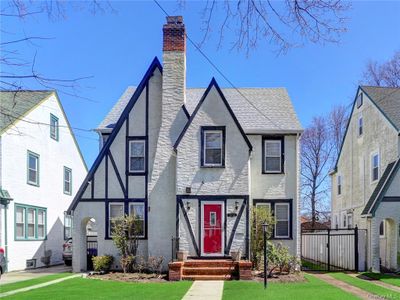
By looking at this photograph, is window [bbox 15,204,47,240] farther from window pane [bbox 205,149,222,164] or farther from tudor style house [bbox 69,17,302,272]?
window pane [bbox 205,149,222,164]

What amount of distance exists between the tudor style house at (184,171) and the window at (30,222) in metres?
3.14

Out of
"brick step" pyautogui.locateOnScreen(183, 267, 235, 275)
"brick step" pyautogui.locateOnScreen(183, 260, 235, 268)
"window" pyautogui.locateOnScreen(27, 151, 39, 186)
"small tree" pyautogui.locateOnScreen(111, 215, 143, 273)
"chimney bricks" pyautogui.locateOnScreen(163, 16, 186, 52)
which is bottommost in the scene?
"brick step" pyautogui.locateOnScreen(183, 267, 235, 275)

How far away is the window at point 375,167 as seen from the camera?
20591 millimetres

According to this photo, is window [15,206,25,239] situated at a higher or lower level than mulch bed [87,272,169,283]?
higher

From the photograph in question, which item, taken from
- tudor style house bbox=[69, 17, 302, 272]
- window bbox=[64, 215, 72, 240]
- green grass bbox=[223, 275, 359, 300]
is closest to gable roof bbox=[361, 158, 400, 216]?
tudor style house bbox=[69, 17, 302, 272]

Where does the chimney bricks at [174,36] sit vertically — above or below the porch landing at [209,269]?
above

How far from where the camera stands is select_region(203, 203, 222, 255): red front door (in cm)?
1755

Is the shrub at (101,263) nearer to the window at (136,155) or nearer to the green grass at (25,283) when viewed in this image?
the green grass at (25,283)

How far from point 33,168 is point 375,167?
16.2m

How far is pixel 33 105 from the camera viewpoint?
21375 millimetres

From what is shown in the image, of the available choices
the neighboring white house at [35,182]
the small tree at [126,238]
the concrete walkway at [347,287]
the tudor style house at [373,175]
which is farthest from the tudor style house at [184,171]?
the tudor style house at [373,175]

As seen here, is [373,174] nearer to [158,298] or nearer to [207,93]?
[207,93]

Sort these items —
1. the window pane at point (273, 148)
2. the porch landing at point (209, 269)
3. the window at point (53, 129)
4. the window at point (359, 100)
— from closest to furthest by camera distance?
the porch landing at point (209, 269), the window pane at point (273, 148), the window at point (359, 100), the window at point (53, 129)

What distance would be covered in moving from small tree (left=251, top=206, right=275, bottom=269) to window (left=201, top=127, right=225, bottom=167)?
8.48 ft
